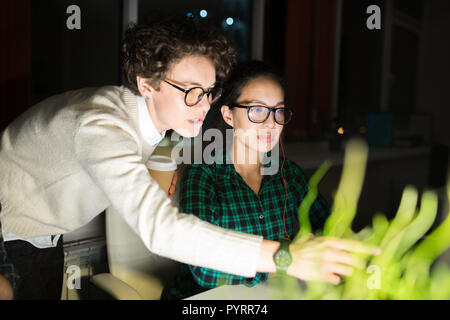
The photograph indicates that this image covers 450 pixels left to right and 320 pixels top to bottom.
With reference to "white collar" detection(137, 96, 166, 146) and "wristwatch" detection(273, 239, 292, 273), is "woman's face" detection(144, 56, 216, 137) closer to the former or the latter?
"white collar" detection(137, 96, 166, 146)

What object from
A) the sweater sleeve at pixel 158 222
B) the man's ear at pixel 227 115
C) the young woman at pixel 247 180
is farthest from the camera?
the man's ear at pixel 227 115

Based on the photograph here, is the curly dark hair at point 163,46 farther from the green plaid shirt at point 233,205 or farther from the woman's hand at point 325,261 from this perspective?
the woman's hand at point 325,261

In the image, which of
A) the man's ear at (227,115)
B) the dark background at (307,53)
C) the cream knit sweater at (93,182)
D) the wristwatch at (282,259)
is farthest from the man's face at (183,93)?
the wristwatch at (282,259)

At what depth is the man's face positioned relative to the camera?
110 centimetres

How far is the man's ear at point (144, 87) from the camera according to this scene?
3.77 feet

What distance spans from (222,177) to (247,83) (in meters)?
0.40

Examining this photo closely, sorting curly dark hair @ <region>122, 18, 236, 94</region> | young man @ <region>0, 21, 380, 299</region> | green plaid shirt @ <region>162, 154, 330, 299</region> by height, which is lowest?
green plaid shirt @ <region>162, 154, 330, 299</region>

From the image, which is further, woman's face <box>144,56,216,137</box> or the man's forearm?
woman's face <box>144,56,216,137</box>

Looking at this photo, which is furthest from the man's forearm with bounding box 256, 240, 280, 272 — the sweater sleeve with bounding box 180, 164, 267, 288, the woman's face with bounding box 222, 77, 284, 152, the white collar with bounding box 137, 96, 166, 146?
the woman's face with bounding box 222, 77, 284, 152

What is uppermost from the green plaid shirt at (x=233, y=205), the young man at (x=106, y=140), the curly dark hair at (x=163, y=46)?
the curly dark hair at (x=163, y=46)

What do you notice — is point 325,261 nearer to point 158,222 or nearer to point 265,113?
point 158,222

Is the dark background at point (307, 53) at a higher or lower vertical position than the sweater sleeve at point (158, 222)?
higher
